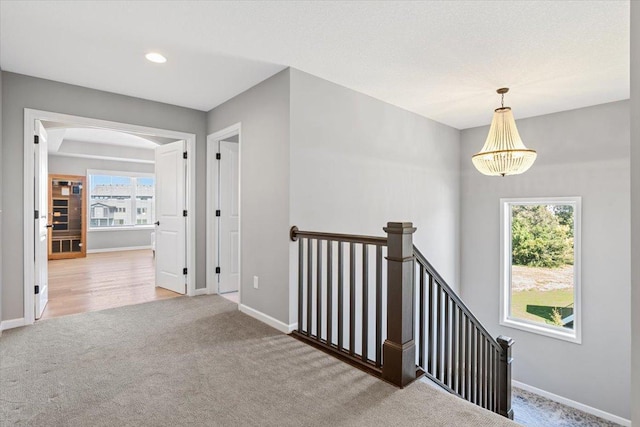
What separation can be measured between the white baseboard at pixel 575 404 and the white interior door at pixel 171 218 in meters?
4.85

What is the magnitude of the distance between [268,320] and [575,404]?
4186 mm

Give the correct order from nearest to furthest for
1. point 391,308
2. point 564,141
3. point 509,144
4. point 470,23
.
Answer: point 391,308, point 470,23, point 509,144, point 564,141

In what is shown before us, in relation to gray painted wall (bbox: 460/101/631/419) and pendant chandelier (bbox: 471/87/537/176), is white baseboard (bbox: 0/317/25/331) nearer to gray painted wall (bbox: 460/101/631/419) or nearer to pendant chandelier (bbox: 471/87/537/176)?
pendant chandelier (bbox: 471/87/537/176)

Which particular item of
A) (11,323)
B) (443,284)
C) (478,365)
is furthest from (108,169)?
(478,365)

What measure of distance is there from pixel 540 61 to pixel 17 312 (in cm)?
519

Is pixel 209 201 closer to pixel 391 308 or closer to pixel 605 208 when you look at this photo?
pixel 391 308

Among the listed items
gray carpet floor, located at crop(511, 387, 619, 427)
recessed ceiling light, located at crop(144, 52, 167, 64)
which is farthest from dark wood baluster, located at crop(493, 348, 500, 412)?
recessed ceiling light, located at crop(144, 52, 167, 64)

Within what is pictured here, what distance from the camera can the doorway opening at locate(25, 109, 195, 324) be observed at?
Answer: 3.37 m

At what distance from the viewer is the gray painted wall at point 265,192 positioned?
123 inches

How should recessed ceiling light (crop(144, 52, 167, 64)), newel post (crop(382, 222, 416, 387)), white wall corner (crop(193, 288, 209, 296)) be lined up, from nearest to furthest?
newel post (crop(382, 222, 416, 387))
recessed ceiling light (crop(144, 52, 167, 64))
white wall corner (crop(193, 288, 209, 296))

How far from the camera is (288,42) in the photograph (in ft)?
8.70

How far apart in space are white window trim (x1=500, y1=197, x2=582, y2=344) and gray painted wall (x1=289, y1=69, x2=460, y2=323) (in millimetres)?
682

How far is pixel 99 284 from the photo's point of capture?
4828 millimetres

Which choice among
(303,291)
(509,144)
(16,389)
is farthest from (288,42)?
(16,389)
